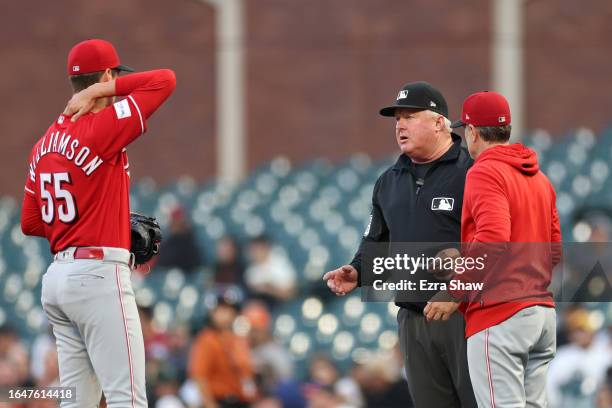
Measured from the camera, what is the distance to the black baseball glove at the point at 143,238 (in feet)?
12.5

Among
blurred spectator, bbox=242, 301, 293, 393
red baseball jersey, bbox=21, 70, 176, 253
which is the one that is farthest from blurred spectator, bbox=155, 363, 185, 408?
red baseball jersey, bbox=21, 70, 176, 253

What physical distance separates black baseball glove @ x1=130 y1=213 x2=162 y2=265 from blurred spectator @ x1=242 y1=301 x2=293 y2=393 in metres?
4.16

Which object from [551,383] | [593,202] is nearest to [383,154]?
[593,202]

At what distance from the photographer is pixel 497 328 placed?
11.6ft

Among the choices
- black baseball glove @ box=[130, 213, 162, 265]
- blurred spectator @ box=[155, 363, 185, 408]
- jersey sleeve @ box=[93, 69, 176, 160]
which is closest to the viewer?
jersey sleeve @ box=[93, 69, 176, 160]

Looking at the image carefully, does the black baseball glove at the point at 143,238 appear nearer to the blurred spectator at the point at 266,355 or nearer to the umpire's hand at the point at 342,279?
the umpire's hand at the point at 342,279

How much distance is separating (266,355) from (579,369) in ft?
7.75

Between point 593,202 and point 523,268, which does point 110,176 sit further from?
point 593,202

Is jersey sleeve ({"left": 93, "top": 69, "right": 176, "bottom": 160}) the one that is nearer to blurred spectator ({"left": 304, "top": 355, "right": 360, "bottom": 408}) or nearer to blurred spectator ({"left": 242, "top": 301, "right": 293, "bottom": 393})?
blurred spectator ({"left": 304, "top": 355, "right": 360, "bottom": 408})

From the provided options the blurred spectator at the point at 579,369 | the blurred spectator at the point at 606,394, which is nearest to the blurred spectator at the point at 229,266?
the blurred spectator at the point at 579,369

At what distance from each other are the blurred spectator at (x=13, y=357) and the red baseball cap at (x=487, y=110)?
4750mm

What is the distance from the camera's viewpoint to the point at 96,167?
364cm

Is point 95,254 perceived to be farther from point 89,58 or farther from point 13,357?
point 13,357

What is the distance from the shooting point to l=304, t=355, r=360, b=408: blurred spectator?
295 inches
